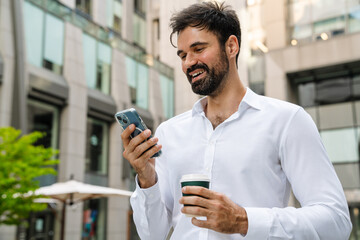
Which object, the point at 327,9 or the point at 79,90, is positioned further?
the point at 327,9

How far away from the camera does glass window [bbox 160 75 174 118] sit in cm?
2670

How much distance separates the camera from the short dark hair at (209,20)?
2.36 metres

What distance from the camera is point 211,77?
2318mm

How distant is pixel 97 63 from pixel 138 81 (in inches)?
132

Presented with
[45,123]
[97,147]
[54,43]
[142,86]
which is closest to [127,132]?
[45,123]

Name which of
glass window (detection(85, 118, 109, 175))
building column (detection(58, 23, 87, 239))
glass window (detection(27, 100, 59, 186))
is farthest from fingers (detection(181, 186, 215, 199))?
glass window (detection(85, 118, 109, 175))

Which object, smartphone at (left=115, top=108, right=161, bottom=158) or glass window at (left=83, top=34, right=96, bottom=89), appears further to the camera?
glass window at (left=83, top=34, right=96, bottom=89)

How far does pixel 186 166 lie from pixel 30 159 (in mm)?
10222

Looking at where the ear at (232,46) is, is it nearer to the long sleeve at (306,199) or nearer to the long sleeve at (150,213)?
the long sleeve at (306,199)

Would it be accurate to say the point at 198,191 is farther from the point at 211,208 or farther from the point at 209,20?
the point at 209,20

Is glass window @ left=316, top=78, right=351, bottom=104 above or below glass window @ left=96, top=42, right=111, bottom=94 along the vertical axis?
below

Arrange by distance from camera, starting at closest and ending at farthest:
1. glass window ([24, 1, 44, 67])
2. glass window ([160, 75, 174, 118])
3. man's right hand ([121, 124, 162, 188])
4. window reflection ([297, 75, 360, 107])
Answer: man's right hand ([121, 124, 162, 188]), glass window ([24, 1, 44, 67]), window reflection ([297, 75, 360, 107]), glass window ([160, 75, 174, 118])

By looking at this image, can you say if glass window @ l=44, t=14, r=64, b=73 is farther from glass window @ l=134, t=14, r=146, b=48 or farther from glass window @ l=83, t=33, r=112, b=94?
glass window @ l=134, t=14, r=146, b=48

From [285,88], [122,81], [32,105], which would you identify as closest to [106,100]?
[122,81]
